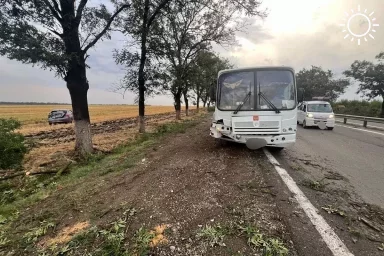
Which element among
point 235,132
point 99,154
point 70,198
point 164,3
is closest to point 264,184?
point 235,132

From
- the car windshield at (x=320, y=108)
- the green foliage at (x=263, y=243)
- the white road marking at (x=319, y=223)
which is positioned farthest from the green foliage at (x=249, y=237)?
the car windshield at (x=320, y=108)

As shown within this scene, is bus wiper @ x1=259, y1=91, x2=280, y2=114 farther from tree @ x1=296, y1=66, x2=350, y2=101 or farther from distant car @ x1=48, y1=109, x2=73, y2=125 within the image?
tree @ x1=296, y1=66, x2=350, y2=101

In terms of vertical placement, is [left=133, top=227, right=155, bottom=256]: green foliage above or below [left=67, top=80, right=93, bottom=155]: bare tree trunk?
below

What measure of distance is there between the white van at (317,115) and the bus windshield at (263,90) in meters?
9.93

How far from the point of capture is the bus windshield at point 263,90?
671 centimetres

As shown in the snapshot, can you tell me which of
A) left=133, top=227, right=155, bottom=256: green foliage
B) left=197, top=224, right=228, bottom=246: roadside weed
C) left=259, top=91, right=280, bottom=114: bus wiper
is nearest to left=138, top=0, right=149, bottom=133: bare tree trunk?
left=259, top=91, right=280, bottom=114: bus wiper

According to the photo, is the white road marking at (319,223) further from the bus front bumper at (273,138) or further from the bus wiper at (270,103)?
the bus wiper at (270,103)

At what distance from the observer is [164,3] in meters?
10.4

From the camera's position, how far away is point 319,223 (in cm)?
309

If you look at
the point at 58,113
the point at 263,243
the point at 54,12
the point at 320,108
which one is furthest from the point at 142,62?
the point at 58,113

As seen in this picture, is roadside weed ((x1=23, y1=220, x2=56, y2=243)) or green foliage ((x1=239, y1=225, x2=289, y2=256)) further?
roadside weed ((x1=23, y1=220, x2=56, y2=243))

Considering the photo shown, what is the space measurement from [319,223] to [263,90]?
4.44m

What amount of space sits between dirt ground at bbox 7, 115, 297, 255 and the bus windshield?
1.73 m

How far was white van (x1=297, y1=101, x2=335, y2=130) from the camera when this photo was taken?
15.0 meters
